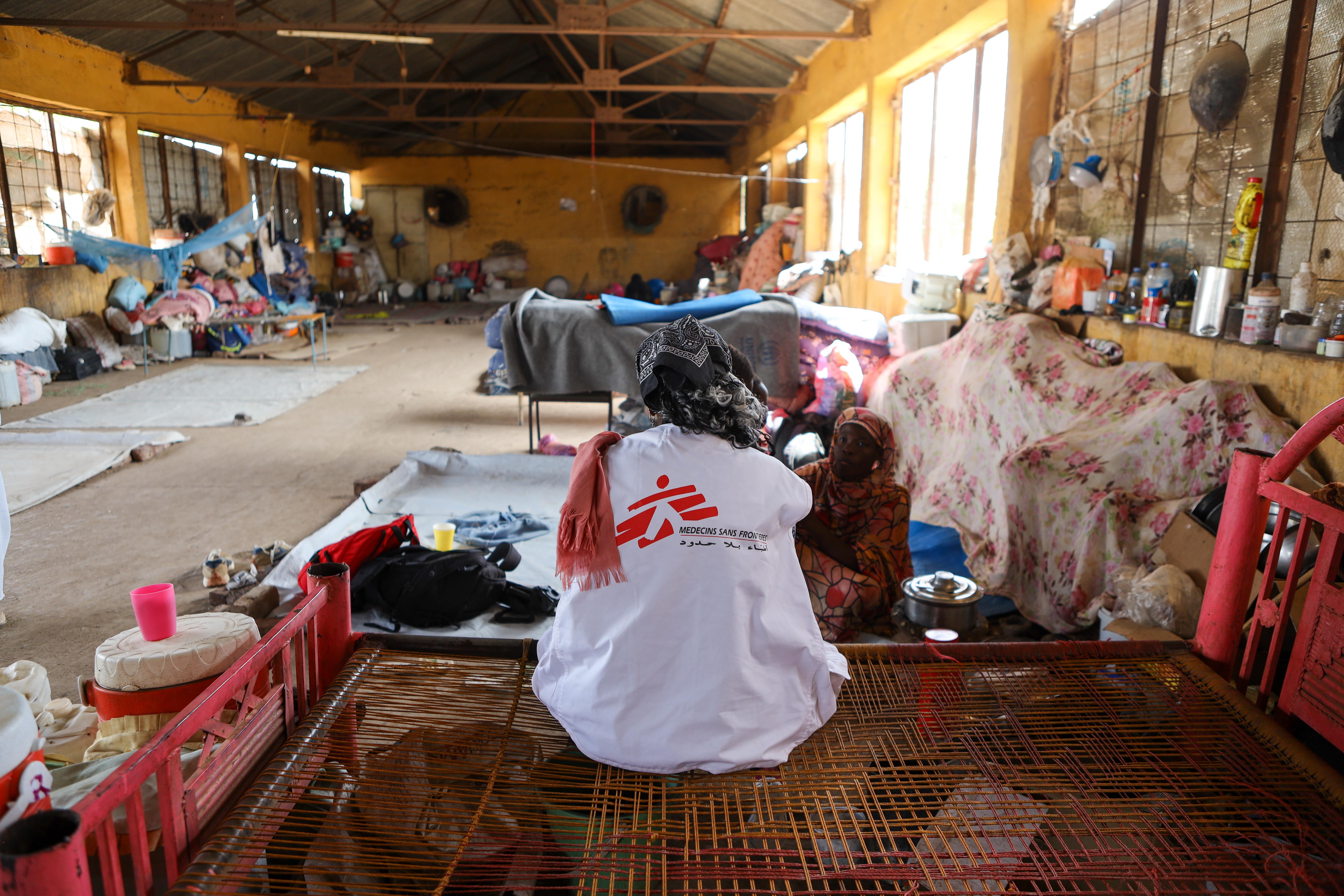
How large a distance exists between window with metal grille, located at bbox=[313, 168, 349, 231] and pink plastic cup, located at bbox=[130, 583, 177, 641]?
15.1m

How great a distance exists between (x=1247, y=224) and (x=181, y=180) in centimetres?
1241

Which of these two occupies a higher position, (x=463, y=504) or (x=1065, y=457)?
(x=1065, y=457)

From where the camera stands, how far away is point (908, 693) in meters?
2.24

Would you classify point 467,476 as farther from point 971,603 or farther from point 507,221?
point 507,221

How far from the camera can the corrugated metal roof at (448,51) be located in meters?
8.35

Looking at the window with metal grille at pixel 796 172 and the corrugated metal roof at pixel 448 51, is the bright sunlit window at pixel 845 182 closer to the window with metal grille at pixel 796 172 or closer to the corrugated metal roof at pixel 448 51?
the corrugated metal roof at pixel 448 51

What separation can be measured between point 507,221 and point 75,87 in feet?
29.9

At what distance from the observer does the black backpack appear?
A: 10.6 feet

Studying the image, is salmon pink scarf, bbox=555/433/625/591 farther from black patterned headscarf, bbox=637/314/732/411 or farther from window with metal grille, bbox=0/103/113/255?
window with metal grille, bbox=0/103/113/255

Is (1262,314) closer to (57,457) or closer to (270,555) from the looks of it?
(270,555)

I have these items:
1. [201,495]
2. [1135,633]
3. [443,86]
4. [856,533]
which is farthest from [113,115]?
[1135,633]

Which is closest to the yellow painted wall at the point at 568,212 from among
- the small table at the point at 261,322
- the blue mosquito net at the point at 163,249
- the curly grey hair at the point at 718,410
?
the small table at the point at 261,322

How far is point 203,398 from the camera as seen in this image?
7.61 metres

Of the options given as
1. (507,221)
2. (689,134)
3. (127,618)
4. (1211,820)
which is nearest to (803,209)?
(689,134)
